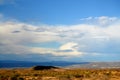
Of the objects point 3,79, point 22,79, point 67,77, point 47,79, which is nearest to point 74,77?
point 67,77

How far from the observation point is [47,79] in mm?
51719

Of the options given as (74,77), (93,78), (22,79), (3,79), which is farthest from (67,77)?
(3,79)

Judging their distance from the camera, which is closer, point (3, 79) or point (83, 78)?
point (3, 79)

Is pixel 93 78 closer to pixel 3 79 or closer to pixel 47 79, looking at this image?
pixel 47 79

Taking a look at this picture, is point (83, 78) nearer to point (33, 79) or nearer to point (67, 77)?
point (67, 77)

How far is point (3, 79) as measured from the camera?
1954 inches

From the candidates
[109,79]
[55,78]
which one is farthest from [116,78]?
[55,78]

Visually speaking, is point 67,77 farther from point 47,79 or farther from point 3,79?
point 3,79

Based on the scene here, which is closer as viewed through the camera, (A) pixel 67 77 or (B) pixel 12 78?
(B) pixel 12 78

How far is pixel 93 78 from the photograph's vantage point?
52.6m

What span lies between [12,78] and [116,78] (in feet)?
62.5

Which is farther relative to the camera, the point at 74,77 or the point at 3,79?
the point at 74,77

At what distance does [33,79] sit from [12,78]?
148 inches

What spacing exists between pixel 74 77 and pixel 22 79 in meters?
10.0
